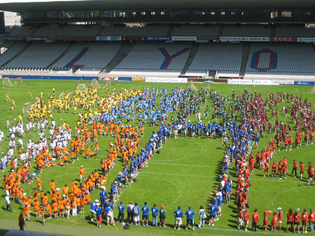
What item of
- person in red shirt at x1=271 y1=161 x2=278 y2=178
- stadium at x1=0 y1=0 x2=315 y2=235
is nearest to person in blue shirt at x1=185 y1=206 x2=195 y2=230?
stadium at x1=0 y1=0 x2=315 y2=235

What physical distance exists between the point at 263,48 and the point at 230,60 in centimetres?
726

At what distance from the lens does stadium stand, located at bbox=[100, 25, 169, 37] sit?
71.5 metres

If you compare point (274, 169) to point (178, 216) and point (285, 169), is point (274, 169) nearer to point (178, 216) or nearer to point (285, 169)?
point (285, 169)

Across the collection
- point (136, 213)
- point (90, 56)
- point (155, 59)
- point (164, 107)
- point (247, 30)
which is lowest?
point (136, 213)

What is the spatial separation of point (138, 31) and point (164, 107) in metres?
40.0

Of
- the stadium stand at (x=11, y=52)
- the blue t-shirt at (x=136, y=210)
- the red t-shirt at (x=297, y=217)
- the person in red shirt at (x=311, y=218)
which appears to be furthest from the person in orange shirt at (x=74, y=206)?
the stadium stand at (x=11, y=52)

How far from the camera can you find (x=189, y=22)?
69.6 metres

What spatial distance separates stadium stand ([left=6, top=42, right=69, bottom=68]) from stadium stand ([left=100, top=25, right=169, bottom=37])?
11.3 meters

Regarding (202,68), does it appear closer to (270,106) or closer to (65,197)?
(270,106)

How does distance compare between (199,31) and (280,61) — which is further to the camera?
(199,31)

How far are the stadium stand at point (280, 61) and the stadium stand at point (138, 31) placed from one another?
18873 millimetres

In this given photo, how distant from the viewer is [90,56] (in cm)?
7231

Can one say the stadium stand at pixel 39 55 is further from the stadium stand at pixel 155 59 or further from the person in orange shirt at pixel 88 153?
the person in orange shirt at pixel 88 153

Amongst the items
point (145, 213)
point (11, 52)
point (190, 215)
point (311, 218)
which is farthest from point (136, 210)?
point (11, 52)
